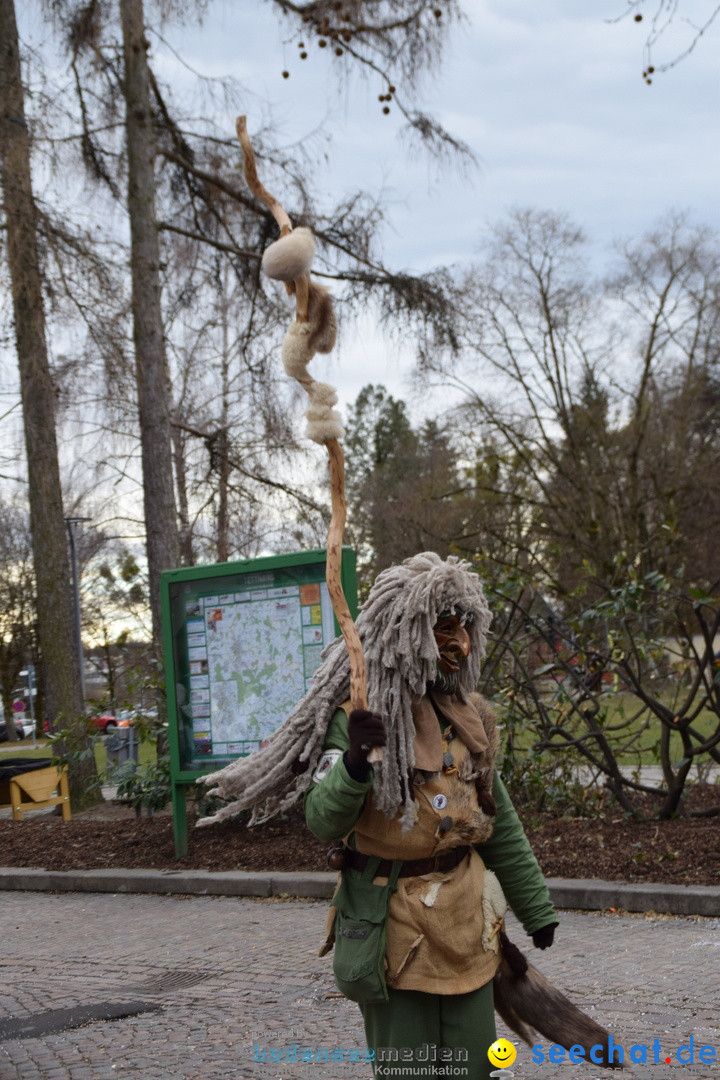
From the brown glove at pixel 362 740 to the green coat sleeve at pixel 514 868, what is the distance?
557mm

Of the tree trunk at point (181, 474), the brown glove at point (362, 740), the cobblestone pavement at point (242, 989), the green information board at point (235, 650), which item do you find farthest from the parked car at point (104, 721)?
the brown glove at point (362, 740)

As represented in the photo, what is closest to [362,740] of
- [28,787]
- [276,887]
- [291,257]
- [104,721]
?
[291,257]

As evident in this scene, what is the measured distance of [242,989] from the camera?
5793 mm

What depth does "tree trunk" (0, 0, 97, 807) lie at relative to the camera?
12156 mm

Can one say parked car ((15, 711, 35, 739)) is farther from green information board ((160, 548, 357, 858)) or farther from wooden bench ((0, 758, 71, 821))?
green information board ((160, 548, 357, 858))

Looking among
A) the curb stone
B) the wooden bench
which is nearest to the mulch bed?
the curb stone

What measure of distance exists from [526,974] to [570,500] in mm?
27568

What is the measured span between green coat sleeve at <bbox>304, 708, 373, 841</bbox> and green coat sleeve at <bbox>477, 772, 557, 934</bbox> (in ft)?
1.52

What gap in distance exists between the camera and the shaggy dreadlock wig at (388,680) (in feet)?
10.2

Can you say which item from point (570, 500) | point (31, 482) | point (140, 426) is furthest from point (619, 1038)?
point (570, 500)

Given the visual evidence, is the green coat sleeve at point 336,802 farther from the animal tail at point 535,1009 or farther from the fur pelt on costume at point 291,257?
the fur pelt on costume at point 291,257

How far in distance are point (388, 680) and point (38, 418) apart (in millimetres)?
10667

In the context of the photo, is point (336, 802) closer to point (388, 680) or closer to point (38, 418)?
point (388, 680)

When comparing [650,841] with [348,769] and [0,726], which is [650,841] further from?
[0,726]
